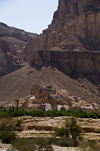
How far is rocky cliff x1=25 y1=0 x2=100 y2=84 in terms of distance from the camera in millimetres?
102000

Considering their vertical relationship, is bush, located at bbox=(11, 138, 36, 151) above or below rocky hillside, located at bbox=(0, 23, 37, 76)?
below

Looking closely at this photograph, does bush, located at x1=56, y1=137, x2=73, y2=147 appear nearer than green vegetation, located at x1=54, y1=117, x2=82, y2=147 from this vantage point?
Yes

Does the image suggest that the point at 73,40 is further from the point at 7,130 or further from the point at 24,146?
the point at 24,146

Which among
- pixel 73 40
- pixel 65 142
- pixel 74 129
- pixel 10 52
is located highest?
pixel 10 52

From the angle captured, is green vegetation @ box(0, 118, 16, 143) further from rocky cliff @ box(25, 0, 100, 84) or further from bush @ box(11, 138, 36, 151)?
rocky cliff @ box(25, 0, 100, 84)

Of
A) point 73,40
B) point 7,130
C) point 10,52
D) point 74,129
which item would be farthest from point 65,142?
point 10,52

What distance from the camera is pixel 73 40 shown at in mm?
107500

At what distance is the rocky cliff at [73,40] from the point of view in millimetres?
102000

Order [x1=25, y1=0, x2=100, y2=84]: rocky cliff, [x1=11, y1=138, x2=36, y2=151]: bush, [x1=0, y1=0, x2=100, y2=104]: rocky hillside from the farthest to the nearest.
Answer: [x1=25, y1=0, x2=100, y2=84]: rocky cliff
[x1=0, y1=0, x2=100, y2=104]: rocky hillside
[x1=11, y1=138, x2=36, y2=151]: bush

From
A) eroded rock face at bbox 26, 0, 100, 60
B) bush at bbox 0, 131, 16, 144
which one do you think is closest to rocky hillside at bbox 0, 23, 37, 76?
eroded rock face at bbox 26, 0, 100, 60

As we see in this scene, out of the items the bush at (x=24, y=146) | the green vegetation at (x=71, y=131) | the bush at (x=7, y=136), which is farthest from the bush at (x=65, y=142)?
the bush at (x=7, y=136)

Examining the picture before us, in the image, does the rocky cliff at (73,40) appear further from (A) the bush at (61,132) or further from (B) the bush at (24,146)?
(B) the bush at (24,146)

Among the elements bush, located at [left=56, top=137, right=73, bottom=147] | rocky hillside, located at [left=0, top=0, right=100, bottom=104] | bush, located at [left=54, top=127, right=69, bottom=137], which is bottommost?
bush, located at [left=56, top=137, right=73, bottom=147]

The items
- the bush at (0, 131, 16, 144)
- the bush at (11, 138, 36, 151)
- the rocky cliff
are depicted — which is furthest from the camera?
the rocky cliff
